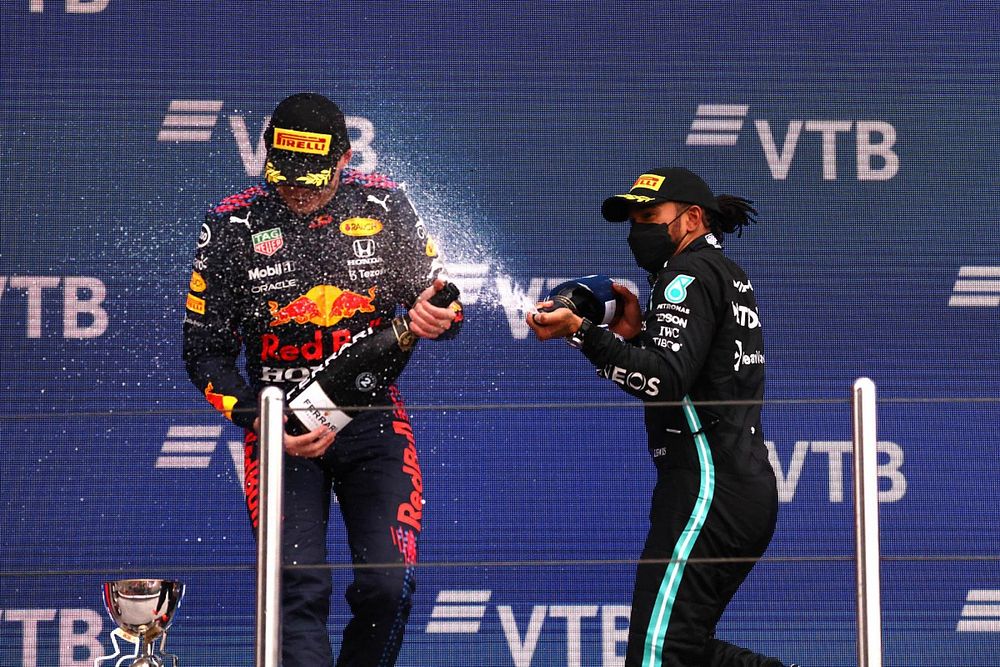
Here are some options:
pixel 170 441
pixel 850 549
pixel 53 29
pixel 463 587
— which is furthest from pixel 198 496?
pixel 850 549

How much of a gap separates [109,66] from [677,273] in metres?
2.07

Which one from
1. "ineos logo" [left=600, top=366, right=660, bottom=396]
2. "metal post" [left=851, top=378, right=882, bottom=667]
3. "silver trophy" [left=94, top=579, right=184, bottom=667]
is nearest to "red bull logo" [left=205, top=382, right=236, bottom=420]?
"silver trophy" [left=94, top=579, right=184, bottom=667]

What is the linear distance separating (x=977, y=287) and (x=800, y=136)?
2.14 ft

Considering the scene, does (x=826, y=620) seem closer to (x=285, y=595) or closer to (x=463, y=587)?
(x=463, y=587)

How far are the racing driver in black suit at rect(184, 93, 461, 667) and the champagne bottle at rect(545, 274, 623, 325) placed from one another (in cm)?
24

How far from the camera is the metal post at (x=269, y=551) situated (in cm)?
254

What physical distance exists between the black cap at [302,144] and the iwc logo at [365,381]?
0.42 m

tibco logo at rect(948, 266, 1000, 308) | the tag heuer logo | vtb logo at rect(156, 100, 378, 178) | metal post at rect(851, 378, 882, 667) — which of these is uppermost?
vtb logo at rect(156, 100, 378, 178)

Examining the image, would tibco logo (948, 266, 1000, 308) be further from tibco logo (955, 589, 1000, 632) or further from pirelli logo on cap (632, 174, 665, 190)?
pirelli logo on cap (632, 174, 665, 190)

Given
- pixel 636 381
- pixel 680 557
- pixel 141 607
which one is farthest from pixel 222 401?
pixel 680 557

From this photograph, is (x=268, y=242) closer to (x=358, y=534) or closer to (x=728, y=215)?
(x=358, y=534)

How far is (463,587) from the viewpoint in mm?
4273

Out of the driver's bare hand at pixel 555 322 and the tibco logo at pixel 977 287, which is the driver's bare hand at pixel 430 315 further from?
the tibco logo at pixel 977 287

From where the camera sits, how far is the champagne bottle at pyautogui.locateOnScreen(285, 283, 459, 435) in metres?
3.25
